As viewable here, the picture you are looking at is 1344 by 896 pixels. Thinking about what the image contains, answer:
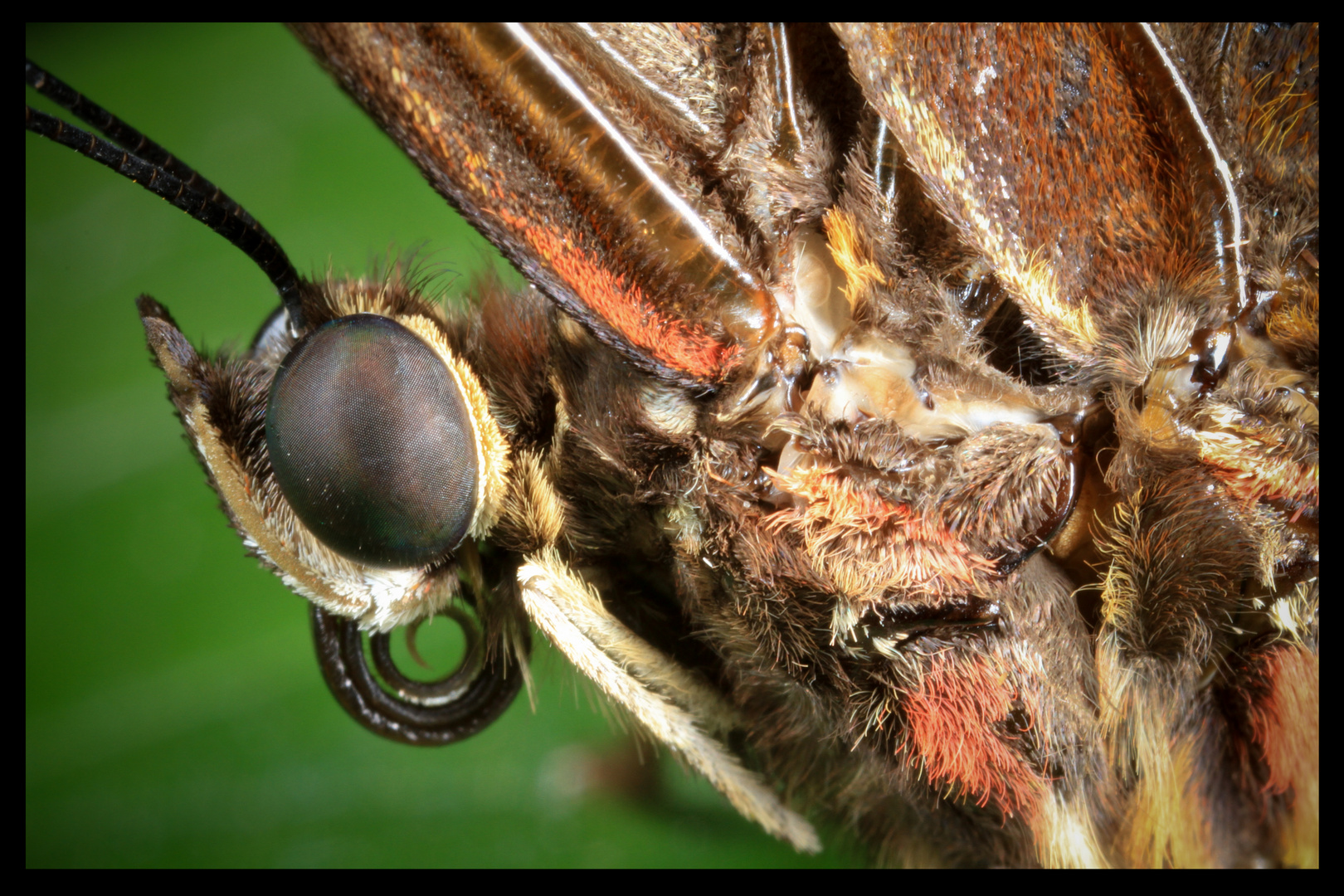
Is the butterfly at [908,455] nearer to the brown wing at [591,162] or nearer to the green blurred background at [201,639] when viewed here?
the brown wing at [591,162]

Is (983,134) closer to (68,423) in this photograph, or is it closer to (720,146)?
(720,146)

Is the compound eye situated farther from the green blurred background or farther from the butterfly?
the green blurred background

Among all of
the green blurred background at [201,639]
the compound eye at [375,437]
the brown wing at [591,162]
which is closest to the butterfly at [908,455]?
the brown wing at [591,162]

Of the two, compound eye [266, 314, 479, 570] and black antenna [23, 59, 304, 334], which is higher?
black antenna [23, 59, 304, 334]

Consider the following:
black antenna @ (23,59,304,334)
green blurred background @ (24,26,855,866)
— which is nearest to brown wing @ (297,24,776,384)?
black antenna @ (23,59,304,334)

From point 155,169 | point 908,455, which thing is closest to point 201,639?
point 155,169
